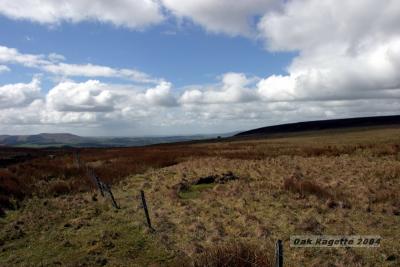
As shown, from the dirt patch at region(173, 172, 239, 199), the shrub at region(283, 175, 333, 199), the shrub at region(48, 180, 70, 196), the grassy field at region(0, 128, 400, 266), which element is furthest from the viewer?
the shrub at region(48, 180, 70, 196)

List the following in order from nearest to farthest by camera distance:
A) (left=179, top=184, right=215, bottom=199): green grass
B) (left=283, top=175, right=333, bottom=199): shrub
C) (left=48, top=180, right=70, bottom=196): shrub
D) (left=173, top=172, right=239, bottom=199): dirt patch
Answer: (left=283, top=175, right=333, bottom=199): shrub
(left=179, top=184, right=215, bottom=199): green grass
(left=173, top=172, right=239, bottom=199): dirt patch
(left=48, top=180, right=70, bottom=196): shrub

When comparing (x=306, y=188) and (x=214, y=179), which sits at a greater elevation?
(x=214, y=179)

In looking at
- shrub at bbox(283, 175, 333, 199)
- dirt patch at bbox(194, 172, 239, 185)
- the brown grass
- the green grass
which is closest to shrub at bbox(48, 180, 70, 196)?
the green grass

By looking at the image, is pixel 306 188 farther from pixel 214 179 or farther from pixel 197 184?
pixel 197 184

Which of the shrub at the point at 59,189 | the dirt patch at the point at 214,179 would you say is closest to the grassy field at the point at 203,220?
the shrub at the point at 59,189

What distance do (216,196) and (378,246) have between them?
9493mm

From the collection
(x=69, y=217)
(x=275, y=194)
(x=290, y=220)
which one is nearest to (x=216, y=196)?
(x=275, y=194)

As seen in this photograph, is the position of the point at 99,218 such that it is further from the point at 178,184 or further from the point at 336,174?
the point at 336,174

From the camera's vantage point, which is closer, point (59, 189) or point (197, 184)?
point (197, 184)

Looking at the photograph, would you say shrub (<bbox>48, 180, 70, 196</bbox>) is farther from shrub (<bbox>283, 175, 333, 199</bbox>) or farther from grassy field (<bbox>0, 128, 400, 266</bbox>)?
shrub (<bbox>283, 175, 333, 199</bbox>)

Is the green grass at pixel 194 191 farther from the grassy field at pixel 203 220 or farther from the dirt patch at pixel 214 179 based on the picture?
the dirt patch at pixel 214 179

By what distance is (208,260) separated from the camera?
9.27 m

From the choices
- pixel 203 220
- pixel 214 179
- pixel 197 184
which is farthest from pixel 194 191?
pixel 203 220

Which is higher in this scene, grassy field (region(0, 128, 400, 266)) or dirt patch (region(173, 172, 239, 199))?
dirt patch (region(173, 172, 239, 199))
